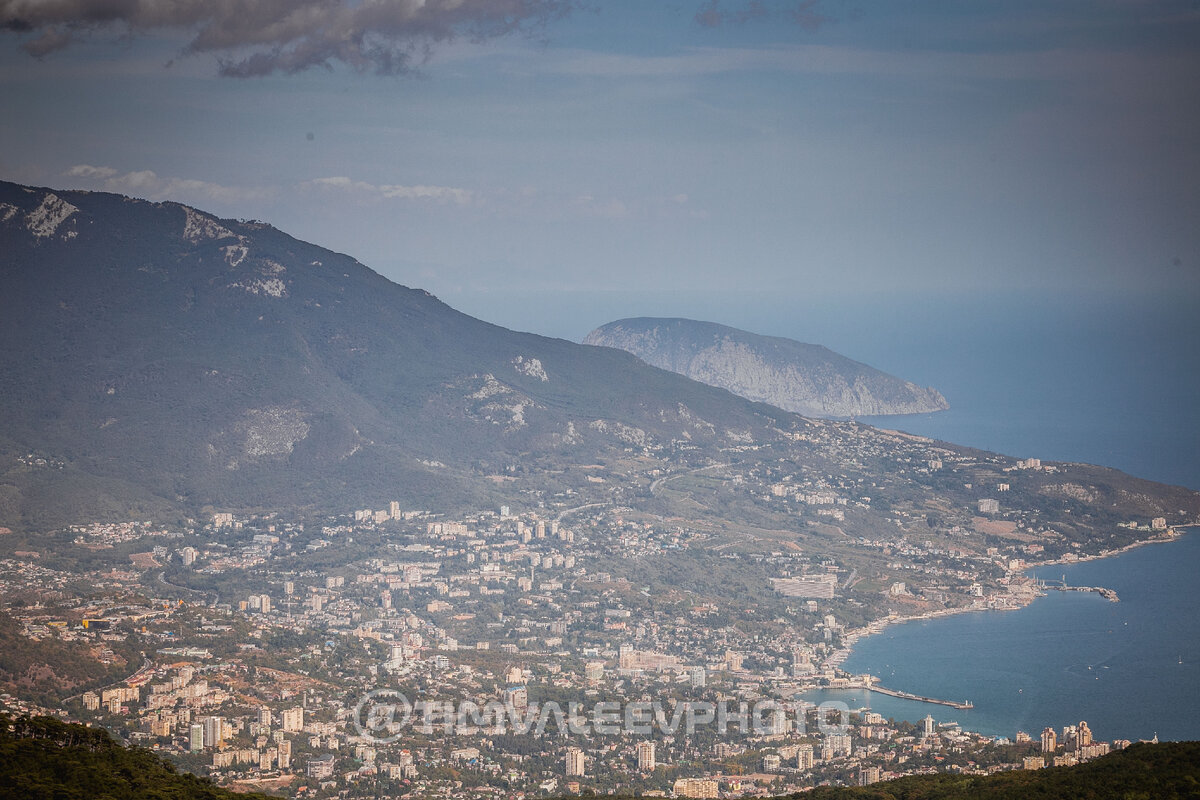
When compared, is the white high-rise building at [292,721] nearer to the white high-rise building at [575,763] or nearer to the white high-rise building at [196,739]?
the white high-rise building at [196,739]

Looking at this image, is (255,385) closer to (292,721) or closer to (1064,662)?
(292,721)

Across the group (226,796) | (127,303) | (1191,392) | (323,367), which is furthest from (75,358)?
(1191,392)

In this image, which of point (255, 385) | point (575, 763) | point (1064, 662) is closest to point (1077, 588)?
point (1064, 662)

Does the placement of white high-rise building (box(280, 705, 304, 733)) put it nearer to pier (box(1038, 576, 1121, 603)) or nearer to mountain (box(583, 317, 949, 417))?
pier (box(1038, 576, 1121, 603))

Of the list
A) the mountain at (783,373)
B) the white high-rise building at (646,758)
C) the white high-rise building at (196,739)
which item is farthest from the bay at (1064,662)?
the mountain at (783,373)

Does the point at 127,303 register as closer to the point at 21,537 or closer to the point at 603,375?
the point at 21,537

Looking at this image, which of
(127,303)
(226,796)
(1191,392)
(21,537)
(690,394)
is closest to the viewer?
(226,796)
